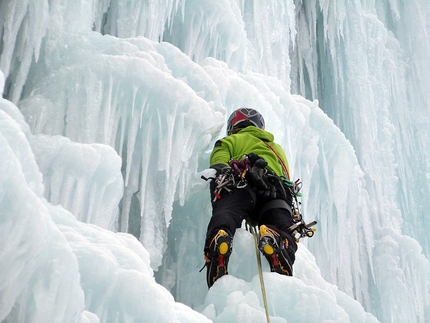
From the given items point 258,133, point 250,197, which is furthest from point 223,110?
point 250,197

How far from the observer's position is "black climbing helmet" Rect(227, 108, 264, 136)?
154 inches

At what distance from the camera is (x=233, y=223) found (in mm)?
3164

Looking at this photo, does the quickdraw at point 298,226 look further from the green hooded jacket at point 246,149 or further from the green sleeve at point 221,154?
the green sleeve at point 221,154

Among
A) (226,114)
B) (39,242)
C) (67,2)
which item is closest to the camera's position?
(39,242)

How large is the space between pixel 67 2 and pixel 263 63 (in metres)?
2.67

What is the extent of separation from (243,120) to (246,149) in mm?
362

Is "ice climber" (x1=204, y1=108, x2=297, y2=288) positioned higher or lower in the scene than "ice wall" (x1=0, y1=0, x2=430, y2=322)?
A: lower

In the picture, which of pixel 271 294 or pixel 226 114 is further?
pixel 226 114

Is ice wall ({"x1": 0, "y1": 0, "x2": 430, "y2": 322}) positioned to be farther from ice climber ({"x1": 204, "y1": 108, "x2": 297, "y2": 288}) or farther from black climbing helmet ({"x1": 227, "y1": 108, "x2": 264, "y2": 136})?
ice climber ({"x1": 204, "y1": 108, "x2": 297, "y2": 288})

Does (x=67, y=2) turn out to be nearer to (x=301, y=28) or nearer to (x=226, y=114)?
A: (x=226, y=114)

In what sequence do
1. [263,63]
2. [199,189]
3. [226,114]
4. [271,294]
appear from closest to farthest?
1. [271,294]
2. [199,189]
3. [226,114]
4. [263,63]

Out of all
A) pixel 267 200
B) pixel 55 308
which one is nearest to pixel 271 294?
pixel 267 200

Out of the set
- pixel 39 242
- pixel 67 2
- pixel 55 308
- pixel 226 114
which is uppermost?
pixel 67 2

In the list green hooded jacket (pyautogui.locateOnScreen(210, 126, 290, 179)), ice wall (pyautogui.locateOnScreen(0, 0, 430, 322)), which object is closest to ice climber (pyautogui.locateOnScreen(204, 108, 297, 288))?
green hooded jacket (pyautogui.locateOnScreen(210, 126, 290, 179))
